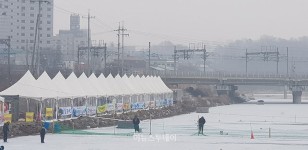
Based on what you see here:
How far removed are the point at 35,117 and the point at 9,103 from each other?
7.15 ft

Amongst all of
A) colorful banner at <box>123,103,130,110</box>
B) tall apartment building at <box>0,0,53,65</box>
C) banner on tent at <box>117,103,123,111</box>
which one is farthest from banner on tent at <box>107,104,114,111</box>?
tall apartment building at <box>0,0,53,65</box>

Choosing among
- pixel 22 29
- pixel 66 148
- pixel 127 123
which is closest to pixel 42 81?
pixel 127 123

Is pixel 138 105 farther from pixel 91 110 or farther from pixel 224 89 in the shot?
pixel 224 89

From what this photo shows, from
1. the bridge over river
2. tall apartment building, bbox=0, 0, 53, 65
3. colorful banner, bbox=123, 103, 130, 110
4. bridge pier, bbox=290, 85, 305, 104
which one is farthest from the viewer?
tall apartment building, bbox=0, 0, 53, 65

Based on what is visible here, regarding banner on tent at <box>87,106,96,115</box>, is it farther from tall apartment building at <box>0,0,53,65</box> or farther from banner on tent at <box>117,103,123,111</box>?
tall apartment building at <box>0,0,53,65</box>

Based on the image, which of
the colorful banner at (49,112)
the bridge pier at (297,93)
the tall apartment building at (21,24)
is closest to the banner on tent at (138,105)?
the colorful banner at (49,112)

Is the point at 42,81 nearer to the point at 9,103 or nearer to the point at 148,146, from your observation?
the point at 9,103

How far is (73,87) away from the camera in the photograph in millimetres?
46281

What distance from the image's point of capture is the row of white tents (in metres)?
40.6

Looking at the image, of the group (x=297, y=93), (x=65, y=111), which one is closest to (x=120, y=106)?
(x=65, y=111)

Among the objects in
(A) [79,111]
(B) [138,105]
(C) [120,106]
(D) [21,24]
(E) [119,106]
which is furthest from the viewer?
(D) [21,24]

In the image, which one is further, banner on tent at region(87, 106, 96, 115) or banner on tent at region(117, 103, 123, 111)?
banner on tent at region(117, 103, 123, 111)

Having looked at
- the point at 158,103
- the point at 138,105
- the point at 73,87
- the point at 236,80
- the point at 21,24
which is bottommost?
the point at 158,103

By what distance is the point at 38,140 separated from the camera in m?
31.5
